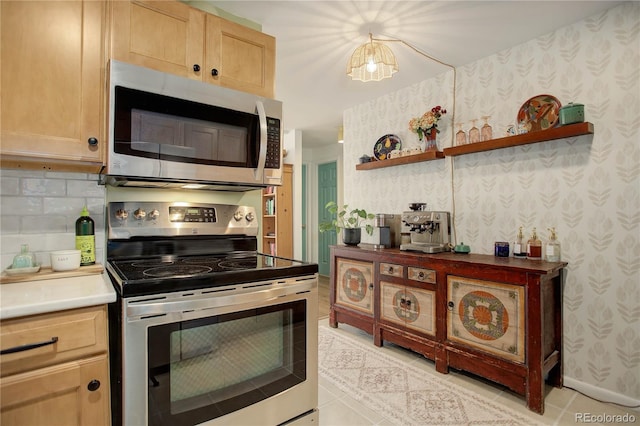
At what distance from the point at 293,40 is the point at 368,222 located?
78.9 inches

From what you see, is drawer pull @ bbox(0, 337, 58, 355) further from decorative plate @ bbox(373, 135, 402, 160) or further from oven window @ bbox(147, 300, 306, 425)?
decorative plate @ bbox(373, 135, 402, 160)

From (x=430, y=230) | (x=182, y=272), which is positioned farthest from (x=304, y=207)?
(x=182, y=272)

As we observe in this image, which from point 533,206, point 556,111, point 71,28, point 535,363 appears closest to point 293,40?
point 71,28

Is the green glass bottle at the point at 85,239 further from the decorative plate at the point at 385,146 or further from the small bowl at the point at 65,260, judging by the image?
the decorative plate at the point at 385,146

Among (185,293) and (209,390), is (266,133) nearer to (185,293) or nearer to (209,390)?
(185,293)

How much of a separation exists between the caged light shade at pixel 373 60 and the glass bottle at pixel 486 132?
35.4 inches

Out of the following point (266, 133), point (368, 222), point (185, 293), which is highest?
point (266, 133)

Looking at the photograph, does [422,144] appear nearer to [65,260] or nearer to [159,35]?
[159,35]

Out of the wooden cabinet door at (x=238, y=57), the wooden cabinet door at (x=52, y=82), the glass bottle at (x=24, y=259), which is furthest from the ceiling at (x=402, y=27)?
the glass bottle at (x=24, y=259)

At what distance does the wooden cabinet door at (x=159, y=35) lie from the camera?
149 cm

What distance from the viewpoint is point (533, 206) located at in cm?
238

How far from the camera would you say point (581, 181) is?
2.16 meters

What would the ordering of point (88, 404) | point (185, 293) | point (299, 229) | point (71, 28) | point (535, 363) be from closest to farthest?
point (88, 404), point (185, 293), point (71, 28), point (535, 363), point (299, 229)

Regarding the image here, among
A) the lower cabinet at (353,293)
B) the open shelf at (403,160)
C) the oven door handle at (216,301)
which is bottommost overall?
the lower cabinet at (353,293)
